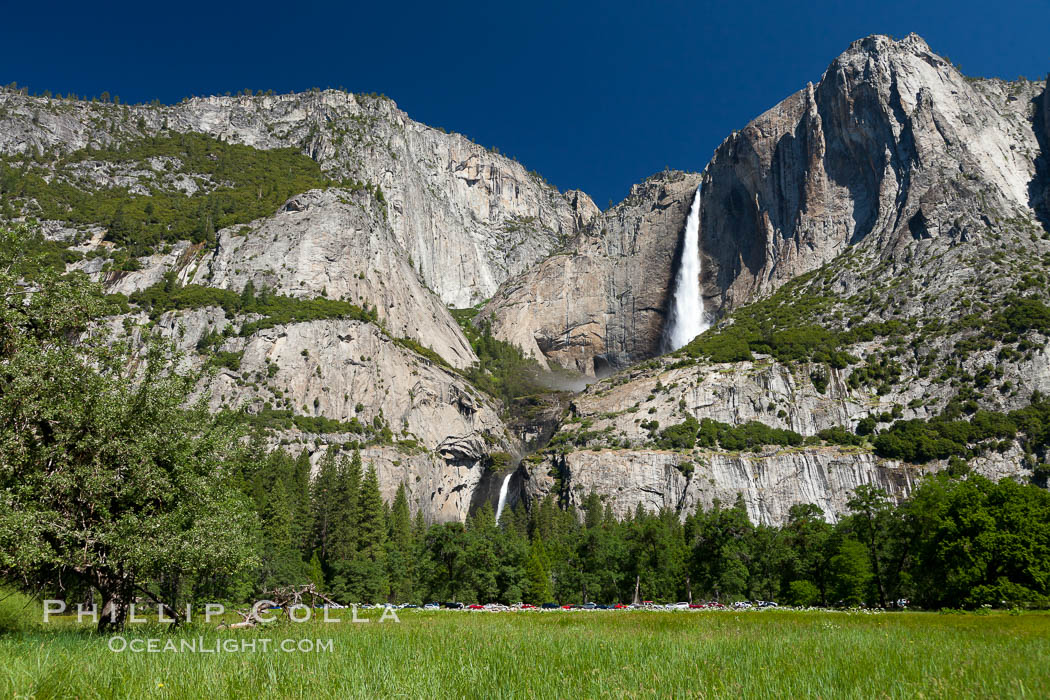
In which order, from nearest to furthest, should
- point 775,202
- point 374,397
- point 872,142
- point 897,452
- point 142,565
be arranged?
1. point 142,565
2. point 897,452
3. point 374,397
4. point 872,142
5. point 775,202

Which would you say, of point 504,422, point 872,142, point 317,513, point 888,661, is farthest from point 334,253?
point 888,661

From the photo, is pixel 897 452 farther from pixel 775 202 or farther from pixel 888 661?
pixel 888 661

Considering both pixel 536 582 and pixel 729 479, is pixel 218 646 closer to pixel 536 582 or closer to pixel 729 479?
pixel 536 582

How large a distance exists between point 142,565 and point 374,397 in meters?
126

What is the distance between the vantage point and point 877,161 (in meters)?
166

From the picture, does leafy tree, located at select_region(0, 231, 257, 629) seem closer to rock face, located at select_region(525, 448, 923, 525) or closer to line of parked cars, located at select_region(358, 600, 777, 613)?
line of parked cars, located at select_region(358, 600, 777, 613)

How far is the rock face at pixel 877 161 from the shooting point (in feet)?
496

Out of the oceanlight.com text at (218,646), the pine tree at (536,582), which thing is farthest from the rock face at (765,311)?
the oceanlight.com text at (218,646)

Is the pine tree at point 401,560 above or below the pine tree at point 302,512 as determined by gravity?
below

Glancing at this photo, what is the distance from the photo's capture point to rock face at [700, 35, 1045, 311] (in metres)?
151

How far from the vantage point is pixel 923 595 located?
47719 mm

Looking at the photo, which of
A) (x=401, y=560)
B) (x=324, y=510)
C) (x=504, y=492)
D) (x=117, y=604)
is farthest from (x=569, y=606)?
(x=504, y=492)

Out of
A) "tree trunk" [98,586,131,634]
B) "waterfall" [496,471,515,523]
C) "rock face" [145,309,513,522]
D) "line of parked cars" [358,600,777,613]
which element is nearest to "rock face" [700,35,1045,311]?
"waterfall" [496,471,515,523]

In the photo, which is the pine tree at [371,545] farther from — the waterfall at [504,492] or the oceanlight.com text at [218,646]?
the oceanlight.com text at [218,646]
